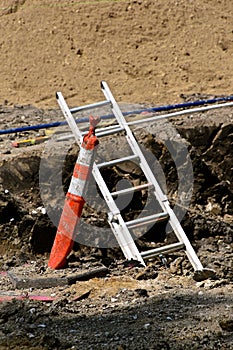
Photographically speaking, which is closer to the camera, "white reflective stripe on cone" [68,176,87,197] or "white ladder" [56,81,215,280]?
"white reflective stripe on cone" [68,176,87,197]

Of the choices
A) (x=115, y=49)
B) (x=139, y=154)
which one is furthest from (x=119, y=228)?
(x=115, y=49)

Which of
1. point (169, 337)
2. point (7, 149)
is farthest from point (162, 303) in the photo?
point (7, 149)

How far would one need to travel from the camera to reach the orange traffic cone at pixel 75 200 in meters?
7.88

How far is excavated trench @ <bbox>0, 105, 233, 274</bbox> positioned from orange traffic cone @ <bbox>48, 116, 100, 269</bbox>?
Answer: 1.99ft

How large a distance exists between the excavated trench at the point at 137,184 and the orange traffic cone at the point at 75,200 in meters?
0.61

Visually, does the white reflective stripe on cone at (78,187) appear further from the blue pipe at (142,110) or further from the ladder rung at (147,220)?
the blue pipe at (142,110)

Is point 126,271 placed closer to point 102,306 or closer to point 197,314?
point 102,306

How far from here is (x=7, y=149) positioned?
9672mm

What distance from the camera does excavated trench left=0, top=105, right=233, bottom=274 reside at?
348 inches

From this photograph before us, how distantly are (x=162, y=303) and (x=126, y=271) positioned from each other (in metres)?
1.31

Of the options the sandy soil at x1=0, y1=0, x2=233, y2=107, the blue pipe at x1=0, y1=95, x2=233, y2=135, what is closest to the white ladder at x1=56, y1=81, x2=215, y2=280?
the blue pipe at x1=0, y1=95, x2=233, y2=135

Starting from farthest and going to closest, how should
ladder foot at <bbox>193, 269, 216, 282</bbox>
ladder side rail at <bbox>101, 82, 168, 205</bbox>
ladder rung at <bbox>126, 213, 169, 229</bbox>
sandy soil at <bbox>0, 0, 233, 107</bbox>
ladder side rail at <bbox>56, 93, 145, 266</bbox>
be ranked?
sandy soil at <bbox>0, 0, 233, 107</bbox>, ladder side rail at <bbox>101, 82, 168, 205</bbox>, ladder rung at <bbox>126, 213, 169, 229</bbox>, ladder side rail at <bbox>56, 93, 145, 266</bbox>, ladder foot at <bbox>193, 269, 216, 282</bbox>

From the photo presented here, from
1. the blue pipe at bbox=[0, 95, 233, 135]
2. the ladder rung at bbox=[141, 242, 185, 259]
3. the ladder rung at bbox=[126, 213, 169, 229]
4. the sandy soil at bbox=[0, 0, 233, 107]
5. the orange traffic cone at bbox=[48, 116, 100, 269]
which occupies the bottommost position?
the ladder rung at bbox=[141, 242, 185, 259]

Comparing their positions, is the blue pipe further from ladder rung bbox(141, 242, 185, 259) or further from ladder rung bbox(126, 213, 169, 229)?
ladder rung bbox(141, 242, 185, 259)
